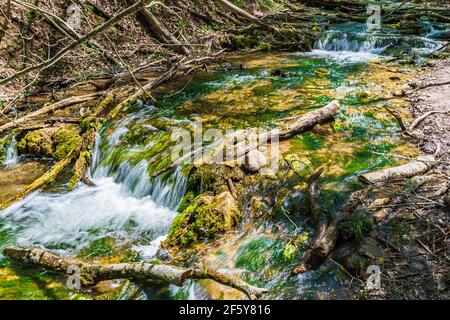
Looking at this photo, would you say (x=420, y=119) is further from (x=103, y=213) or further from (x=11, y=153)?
(x=11, y=153)

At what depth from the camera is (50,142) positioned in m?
7.08

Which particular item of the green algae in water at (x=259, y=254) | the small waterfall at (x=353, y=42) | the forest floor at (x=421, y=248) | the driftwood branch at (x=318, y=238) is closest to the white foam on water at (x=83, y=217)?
the green algae in water at (x=259, y=254)

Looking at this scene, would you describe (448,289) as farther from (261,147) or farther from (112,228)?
(112,228)

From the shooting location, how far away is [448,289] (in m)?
2.91

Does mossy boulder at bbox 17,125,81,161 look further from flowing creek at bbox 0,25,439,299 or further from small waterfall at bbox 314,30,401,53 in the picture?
small waterfall at bbox 314,30,401,53

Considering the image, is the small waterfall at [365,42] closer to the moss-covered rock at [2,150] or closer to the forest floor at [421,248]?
the forest floor at [421,248]

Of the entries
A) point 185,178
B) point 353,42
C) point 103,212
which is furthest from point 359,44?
point 103,212

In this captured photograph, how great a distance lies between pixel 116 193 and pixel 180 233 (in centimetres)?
211

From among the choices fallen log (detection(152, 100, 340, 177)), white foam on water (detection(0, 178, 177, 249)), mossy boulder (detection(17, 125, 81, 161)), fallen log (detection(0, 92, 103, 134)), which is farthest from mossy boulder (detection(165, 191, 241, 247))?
fallen log (detection(0, 92, 103, 134))

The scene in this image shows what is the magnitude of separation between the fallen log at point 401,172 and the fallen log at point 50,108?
6.75m

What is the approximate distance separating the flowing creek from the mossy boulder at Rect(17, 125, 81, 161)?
0.75ft

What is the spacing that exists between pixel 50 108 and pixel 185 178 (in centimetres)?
450

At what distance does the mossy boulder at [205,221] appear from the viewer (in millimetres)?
4348

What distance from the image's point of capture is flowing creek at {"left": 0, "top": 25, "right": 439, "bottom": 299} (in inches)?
150
